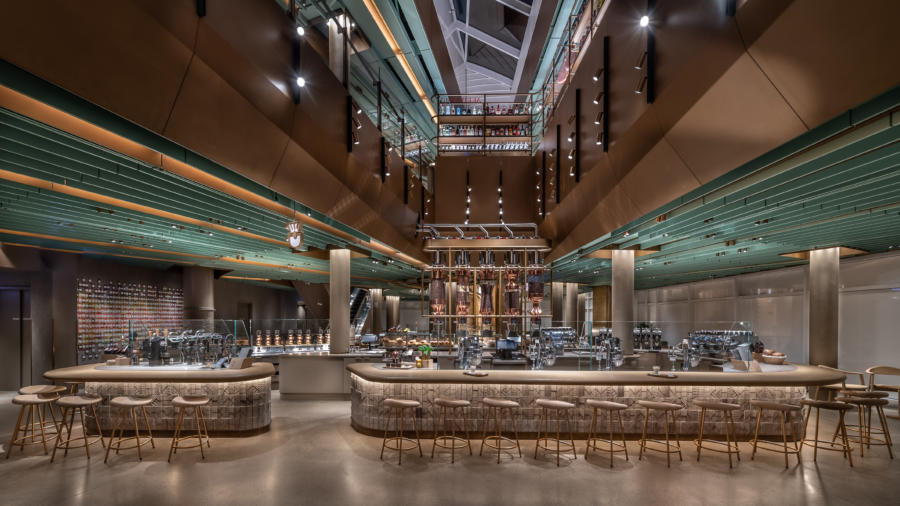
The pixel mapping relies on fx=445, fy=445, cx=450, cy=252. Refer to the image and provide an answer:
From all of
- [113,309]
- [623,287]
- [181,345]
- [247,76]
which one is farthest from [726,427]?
[113,309]

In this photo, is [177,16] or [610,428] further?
[610,428]

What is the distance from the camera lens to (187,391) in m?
6.42

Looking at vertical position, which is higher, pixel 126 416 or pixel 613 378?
pixel 613 378

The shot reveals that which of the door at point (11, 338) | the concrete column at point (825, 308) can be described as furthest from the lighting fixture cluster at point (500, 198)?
the door at point (11, 338)

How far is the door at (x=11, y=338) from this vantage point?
34.1ft

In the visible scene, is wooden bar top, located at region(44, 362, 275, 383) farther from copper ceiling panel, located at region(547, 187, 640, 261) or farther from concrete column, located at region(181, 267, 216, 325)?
concrete column, located at region(181, 267, 216, 325)

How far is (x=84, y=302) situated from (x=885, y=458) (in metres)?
16.1

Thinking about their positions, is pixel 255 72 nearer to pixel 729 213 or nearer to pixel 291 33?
pixel 291 33

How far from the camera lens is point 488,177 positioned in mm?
12758

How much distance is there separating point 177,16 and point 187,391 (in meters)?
5.32

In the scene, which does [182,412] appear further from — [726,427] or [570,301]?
[570,301]

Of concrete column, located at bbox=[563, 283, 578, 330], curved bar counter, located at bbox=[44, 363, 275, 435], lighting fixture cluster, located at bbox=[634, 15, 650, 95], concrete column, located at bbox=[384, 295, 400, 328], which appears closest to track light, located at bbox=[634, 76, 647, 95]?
lighting fixture cluster, located at bbox=[634, 15, 650, 95]

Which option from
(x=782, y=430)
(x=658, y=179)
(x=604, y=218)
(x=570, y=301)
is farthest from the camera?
(x=570, y=301)

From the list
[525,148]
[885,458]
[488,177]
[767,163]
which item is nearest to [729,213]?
[767,163]
